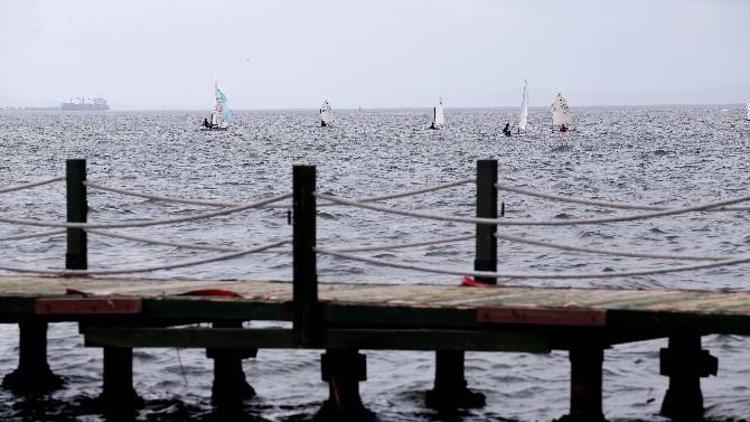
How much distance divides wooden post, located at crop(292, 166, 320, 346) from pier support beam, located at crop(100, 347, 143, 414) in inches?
93.7

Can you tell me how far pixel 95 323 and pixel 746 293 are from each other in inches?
245

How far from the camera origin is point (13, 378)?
15.8 meters

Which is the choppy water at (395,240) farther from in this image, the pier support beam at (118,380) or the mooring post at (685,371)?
the mooring post at (685,371)

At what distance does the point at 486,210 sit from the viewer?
13.9 metres

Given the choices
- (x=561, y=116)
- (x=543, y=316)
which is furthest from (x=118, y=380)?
(x=561, y=116)

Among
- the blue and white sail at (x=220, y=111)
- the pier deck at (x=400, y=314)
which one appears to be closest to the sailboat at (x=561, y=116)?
the blue and white sail at (x=220, y=111)

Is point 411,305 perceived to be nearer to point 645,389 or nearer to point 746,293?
point 746,293

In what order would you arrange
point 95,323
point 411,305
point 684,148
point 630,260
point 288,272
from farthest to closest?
1. point 684,148
2. point 630,260
3. point 288,272
4. point 95,323
5. point 411,305

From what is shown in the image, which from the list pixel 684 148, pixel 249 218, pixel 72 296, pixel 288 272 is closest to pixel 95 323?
pixel 72 296

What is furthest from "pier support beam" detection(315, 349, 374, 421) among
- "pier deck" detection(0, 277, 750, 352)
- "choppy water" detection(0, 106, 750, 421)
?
"choppy water" detection(0, 106, 750, 421)

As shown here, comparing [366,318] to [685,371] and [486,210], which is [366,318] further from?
[685,371]

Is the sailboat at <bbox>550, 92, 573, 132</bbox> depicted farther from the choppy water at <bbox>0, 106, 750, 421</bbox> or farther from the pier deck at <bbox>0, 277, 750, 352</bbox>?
the pier deck at <bbox>0, 277, 750, 352</bbox>

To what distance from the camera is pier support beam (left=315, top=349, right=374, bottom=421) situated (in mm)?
13227

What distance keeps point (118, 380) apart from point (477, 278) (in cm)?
383
